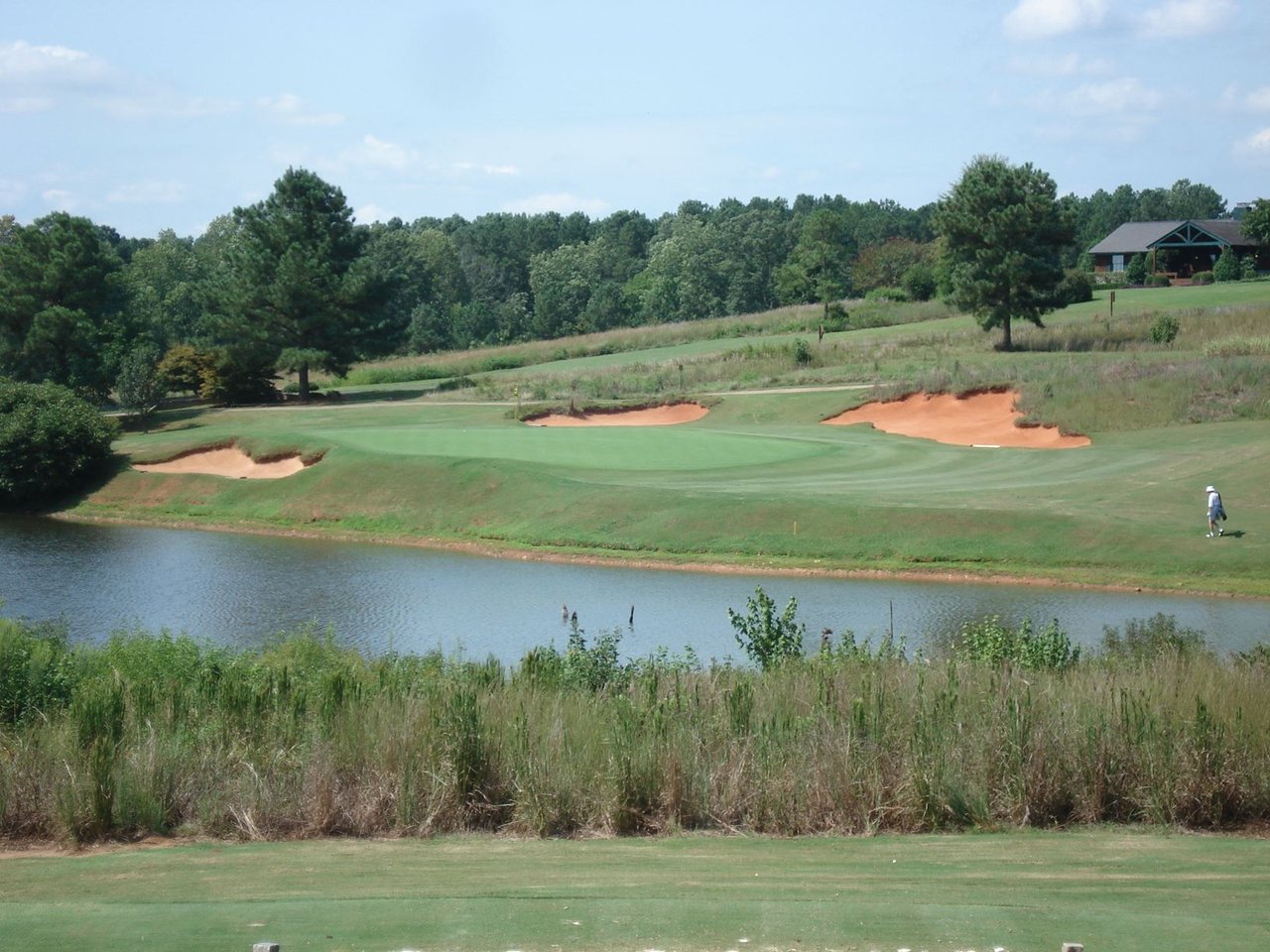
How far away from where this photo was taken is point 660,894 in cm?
873

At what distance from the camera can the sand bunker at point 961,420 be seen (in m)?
44.0

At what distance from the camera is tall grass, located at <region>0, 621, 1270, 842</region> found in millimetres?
11383

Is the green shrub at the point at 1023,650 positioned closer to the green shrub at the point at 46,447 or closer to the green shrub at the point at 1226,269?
the green shrub at the point at 46,447

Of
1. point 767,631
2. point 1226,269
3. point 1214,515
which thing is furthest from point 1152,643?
point 1226,269

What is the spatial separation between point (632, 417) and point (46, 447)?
22.0 metres

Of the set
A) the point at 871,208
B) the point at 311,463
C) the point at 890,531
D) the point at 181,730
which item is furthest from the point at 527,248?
the point at 181,730

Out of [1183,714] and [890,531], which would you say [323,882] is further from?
[890,531]

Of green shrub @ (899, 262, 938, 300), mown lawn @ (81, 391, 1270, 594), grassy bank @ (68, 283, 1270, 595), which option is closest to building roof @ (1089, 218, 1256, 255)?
green shrub @ (899, 262, 938, 300)

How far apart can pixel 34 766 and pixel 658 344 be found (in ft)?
269

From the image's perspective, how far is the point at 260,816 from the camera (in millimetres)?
11383

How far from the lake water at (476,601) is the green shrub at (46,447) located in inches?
388

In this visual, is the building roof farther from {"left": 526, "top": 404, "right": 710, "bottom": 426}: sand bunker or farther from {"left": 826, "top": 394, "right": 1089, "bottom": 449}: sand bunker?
{"left": 826, "top": 394, "right": 1089, "bottom": 449}: sand bunker

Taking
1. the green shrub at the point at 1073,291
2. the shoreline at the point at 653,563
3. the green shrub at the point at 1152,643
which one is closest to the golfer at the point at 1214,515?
the shoreline at the point at 653,563

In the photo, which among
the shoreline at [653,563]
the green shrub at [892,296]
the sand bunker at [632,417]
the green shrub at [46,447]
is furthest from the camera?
the green shrub at [892,296]
